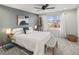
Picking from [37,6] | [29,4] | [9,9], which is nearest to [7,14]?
[9,9]

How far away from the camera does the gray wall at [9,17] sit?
4.50 ft

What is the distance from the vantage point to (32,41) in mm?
1464

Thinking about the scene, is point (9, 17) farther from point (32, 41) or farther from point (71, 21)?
point (71, 21)

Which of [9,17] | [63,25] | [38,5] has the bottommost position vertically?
[63,25]

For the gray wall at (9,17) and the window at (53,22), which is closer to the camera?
the gray wall at (9,17)

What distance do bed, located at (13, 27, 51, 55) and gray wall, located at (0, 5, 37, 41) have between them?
0.69 feet

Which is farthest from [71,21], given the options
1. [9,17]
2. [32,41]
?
[9,17]

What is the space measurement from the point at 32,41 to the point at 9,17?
63cm

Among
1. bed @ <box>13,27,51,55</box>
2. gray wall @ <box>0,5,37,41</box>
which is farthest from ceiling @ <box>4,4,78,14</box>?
bed @ <box>13,27,51,55</box>

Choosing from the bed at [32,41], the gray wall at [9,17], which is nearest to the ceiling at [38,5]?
the gray wall at [9,17]

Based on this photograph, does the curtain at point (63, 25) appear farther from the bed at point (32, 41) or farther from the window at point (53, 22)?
the bed at point (32, 41)

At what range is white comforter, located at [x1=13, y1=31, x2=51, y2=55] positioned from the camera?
145cm

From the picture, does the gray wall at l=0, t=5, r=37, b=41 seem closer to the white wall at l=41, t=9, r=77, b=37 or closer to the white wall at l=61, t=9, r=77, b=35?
the white wall at l=41, t=9, r=77, b=37

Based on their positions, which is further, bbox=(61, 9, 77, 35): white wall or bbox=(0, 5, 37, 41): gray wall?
bbox=(61, 9, 77, 35): white wall
